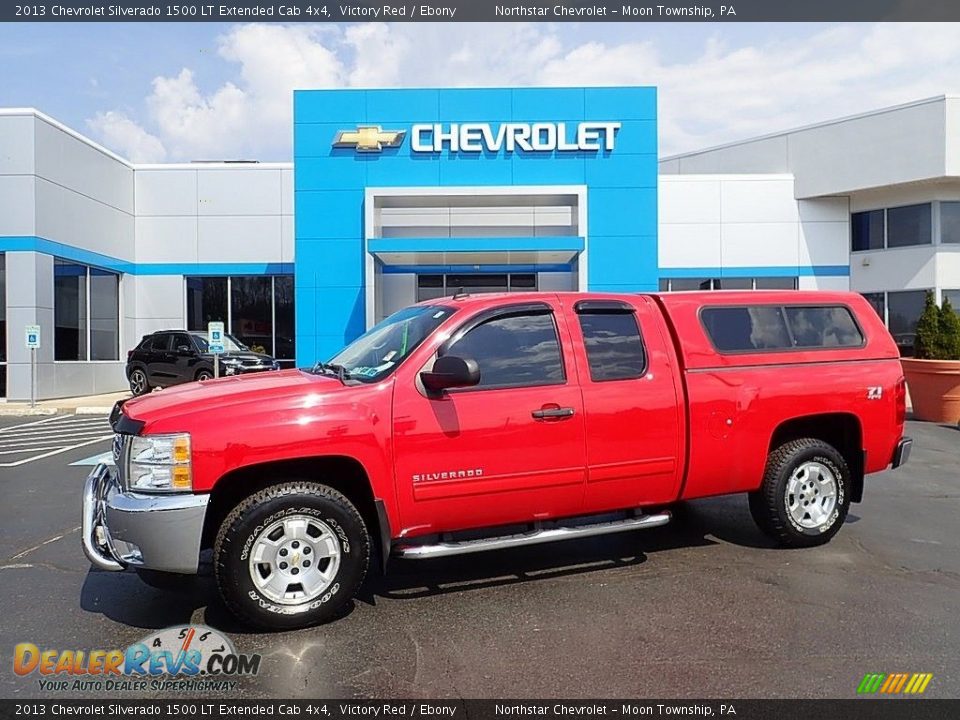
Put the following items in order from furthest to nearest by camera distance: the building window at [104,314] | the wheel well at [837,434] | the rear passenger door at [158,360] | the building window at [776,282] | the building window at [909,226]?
1. the building window at [776,282]
2. the building window at [909,226]
3. the building window at [104,314]
4. the rear passenger door at [158,360]
5. the wheel well at [837,434]

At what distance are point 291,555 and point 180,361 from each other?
14583 mm

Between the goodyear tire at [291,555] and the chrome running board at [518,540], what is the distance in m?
0.30

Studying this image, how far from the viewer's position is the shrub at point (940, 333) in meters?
11.9

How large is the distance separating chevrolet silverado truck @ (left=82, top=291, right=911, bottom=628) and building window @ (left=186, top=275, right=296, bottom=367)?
17327 mm

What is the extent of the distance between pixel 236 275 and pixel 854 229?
2057 cm

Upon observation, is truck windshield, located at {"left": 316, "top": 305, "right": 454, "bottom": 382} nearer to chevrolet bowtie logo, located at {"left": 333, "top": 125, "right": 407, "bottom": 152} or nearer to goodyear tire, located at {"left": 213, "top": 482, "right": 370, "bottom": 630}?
goodyear tire, located at {"left": 213, "top": 482, "right": 370, "bottom": 630}

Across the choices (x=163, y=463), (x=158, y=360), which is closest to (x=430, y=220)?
(x=158, y=360)

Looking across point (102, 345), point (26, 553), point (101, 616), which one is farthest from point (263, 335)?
point (101, 616)

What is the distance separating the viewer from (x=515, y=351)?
4.33m

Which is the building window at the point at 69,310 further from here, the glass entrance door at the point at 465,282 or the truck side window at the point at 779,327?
the truck side window at the point at 779,327

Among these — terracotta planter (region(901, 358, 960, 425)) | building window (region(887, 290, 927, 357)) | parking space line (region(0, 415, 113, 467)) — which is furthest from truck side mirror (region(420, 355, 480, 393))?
building window (region(887, 290, 927, 357))

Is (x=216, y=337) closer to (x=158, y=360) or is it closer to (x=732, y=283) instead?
(x=158, y=360)
